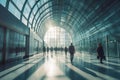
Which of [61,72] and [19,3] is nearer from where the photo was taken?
[61,72]

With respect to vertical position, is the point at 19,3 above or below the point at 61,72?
above

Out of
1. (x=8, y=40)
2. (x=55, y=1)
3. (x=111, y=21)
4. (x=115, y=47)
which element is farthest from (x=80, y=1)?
(x=8, y=40)

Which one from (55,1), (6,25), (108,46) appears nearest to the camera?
(6,25)

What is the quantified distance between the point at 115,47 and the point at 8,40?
13.4 metres

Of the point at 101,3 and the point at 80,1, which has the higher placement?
the point at 80,1

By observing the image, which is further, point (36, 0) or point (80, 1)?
point (80, 1)

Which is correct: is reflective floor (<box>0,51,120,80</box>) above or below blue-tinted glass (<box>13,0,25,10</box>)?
below

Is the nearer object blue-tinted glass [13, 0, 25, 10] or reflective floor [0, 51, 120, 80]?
reflective floor [0, 51, 120, 80]

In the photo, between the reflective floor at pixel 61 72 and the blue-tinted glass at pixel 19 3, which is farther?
the blue-tinted glass at pixel 19 3

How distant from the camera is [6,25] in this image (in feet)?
47.9

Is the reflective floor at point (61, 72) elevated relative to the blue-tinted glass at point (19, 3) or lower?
lower

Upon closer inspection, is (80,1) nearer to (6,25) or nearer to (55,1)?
(55,1)

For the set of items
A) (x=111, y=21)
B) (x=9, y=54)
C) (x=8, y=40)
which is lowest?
(x=9, y=54)

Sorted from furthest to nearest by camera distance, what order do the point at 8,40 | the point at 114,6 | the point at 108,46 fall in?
1. the point at 108,46
2. the point at 114,6
3. the point at 8,40
